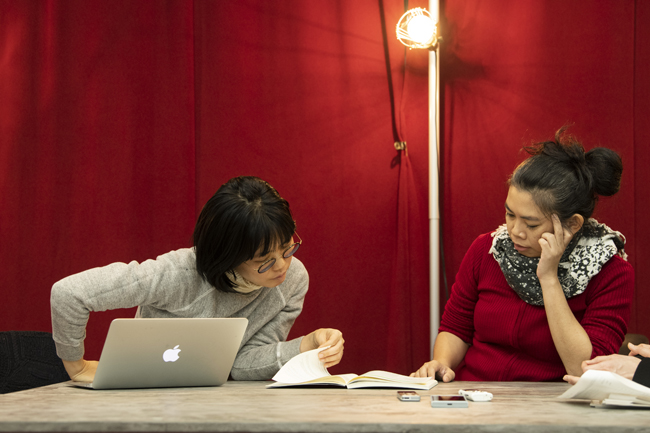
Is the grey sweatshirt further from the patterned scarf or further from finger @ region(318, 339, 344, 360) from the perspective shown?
the patterned scarf

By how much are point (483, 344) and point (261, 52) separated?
1.59 m

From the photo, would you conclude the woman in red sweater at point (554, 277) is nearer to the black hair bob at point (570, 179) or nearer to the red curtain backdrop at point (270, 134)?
the black hair bob at point (570, 179)

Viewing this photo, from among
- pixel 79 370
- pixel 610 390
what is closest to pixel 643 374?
pixel 610 390

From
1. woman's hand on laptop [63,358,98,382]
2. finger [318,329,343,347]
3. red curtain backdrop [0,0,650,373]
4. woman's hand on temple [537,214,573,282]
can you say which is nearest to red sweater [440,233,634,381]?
woman's hand on temple [537,214,573,282]

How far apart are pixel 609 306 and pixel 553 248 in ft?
0.72

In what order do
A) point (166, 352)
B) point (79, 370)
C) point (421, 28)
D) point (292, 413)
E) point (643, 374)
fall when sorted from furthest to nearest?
1. point (421, 28)
2. point (79, 370)
3. point (166, 352)
4. point (643, 374)
5. point (292, 413)

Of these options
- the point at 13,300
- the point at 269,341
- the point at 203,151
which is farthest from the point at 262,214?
the point at 13,300

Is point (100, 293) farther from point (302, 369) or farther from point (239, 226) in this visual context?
point (302, 369)

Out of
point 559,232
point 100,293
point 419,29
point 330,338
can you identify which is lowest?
point 330,338

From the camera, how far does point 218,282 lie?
1431 mm

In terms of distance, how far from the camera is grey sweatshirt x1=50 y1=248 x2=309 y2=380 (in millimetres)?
1320

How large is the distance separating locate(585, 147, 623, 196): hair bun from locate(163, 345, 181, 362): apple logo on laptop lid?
1.11m

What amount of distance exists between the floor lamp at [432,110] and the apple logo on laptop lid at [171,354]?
1269mm

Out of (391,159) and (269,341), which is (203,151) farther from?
(269,341)
